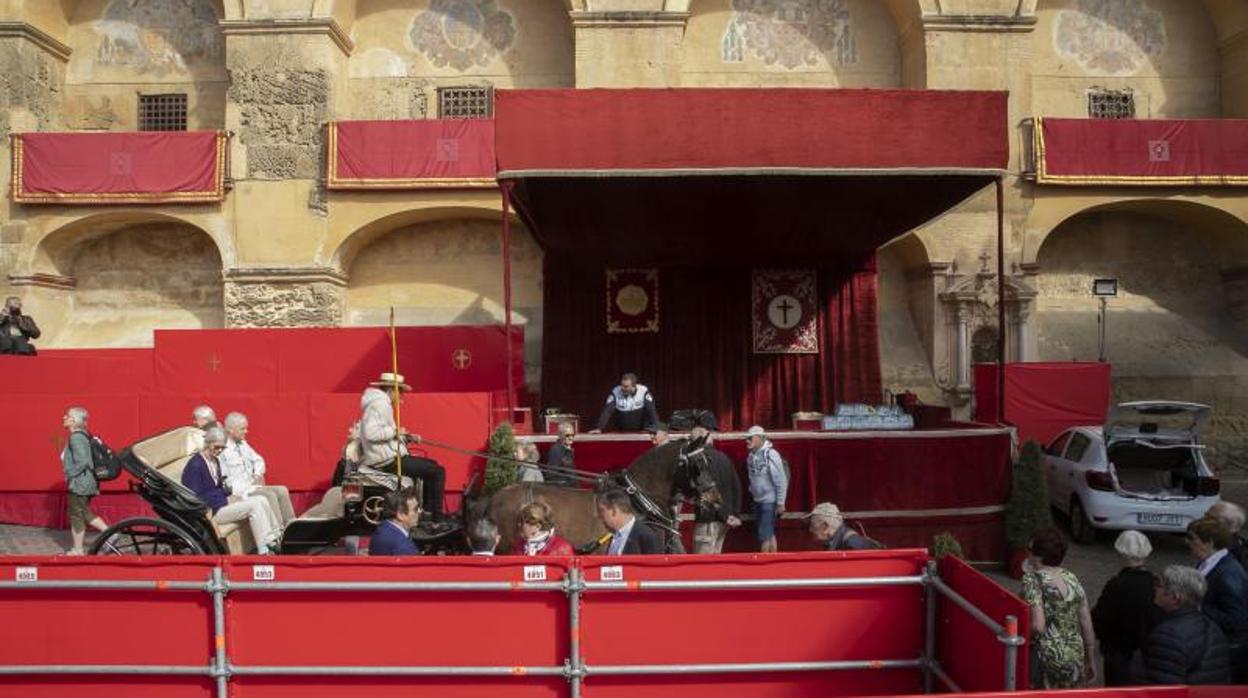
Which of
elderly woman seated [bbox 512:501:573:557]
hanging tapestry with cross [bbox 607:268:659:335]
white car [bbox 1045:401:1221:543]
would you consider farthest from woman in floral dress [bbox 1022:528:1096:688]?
hanging tapestry with cross [bbox 607:268:659:335]

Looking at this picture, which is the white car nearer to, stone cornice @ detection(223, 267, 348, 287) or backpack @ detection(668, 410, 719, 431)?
backpack @ detection(668, 410, 719, 431)

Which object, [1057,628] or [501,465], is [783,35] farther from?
[1057,628]

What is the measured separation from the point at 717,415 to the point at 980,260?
6701 millimetres

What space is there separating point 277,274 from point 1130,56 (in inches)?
717

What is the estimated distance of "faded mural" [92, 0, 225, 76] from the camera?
19.3 meters

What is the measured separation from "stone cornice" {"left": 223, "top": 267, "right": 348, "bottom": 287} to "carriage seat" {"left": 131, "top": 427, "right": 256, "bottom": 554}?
29.7 ft

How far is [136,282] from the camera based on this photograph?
19.2 meters

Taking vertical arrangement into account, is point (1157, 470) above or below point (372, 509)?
below

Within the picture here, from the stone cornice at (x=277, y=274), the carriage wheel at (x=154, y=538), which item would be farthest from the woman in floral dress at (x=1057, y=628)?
the stone cornice at (x=277, y=274)

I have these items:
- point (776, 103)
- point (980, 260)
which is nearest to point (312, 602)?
point (776, 103)

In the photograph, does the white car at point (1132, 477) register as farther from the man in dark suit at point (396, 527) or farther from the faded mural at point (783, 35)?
the faded mural at point (783, 35)

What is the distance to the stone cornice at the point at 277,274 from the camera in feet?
58.4

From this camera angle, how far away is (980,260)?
18.1m

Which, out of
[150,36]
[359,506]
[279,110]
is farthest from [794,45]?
[359,506]
